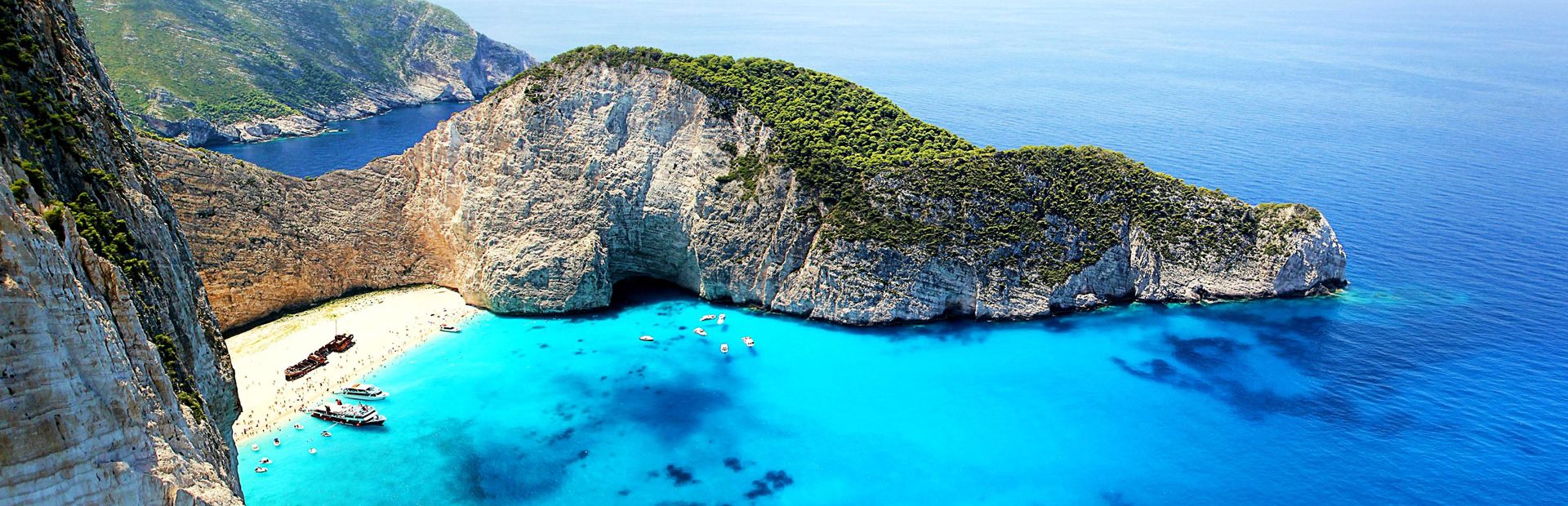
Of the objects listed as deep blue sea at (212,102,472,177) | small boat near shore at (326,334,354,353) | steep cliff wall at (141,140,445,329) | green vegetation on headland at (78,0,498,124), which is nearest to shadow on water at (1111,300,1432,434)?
→ small boat near shore at (326,334,354,353)

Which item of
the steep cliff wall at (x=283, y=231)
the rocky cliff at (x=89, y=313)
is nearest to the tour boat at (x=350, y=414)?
the rocky cliff at (x=89, y=313)

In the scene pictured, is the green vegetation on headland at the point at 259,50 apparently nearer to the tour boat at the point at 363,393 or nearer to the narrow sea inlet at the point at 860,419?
the tour boat at the point at 363,393

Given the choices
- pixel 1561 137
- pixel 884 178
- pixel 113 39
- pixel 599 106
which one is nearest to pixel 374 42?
pixel 113 39

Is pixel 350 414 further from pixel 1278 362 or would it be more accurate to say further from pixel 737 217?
pixel 1278 362

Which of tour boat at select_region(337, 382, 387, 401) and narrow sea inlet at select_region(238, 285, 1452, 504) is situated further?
tour boat at select_region(337, 382, 387, 401)

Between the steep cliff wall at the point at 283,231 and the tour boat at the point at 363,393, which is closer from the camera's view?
the tour boat at the point at 363,393

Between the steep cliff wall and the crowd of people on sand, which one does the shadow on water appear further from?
the steep cliff wall
